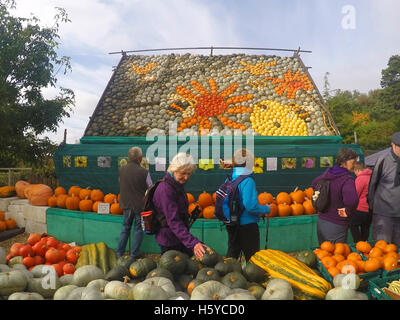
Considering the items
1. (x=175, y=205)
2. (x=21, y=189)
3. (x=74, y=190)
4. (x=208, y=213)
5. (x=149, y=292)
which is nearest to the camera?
(x=149, y=292)

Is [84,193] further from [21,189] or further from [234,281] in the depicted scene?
[234,281]

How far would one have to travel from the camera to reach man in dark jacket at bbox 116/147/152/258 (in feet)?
15.9

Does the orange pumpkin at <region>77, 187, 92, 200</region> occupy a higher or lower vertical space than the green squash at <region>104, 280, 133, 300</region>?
higher

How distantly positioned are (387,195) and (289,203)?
2354mm

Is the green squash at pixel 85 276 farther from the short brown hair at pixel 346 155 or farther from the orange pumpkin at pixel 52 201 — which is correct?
the orange pumpkin at pixel 52 201

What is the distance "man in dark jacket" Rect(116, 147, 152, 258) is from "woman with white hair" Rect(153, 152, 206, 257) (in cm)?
213

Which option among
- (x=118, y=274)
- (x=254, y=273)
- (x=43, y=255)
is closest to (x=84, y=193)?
(x=43, y=255)

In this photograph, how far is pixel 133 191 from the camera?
16.0 feet

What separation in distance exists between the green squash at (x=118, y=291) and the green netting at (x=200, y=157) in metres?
4.35

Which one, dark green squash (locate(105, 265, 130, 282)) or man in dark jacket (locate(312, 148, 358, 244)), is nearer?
dark green squash (locate(105, 265, 130, 282))

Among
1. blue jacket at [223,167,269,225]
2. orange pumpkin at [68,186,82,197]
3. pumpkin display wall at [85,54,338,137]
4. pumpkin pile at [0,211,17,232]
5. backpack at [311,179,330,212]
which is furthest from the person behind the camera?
pumpkin display wall at [85,54,338,137]

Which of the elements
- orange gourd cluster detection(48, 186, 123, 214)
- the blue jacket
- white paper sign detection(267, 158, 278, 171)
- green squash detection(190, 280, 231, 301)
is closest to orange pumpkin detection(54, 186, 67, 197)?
orange gourd cluster detection(48, 186, 123, 214)

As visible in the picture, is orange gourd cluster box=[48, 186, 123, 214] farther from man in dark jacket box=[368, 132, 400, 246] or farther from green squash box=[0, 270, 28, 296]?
man in dark jacket box=[368, 132, 400, 246]
